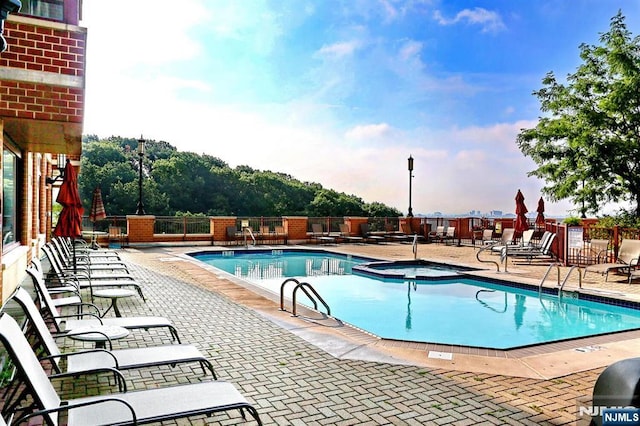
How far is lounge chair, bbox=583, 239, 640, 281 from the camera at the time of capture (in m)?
10.9

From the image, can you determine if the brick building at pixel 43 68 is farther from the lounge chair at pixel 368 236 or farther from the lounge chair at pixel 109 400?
the lounge chair at pixel 368 236

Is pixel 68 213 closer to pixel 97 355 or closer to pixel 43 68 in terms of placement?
pixel 43 68

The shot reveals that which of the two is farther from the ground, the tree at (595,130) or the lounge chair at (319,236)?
the tree at (595,130)

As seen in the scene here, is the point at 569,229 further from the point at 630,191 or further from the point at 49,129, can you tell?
the point at 49,129

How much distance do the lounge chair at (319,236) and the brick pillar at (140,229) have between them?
6.75m

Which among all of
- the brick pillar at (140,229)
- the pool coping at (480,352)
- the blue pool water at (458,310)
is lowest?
the blue pool water at (458,310)

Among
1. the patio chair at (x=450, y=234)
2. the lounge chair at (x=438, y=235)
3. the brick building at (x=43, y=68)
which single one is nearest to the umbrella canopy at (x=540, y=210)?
the patio chair at (x=450, y=234)

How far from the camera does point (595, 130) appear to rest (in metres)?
19.8

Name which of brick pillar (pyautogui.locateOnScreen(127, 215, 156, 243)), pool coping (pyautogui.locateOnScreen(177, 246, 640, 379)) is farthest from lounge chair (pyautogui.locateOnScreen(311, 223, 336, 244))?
pool coping (pyautogui.locateOnScreen(177, 246, 640, 379))

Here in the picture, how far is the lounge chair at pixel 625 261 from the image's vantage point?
35.9 ft

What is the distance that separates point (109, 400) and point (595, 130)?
21.7 meters

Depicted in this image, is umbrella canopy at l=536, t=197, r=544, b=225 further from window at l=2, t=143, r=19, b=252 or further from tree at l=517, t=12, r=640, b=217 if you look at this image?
window at l=2, t=143, r=19, b=252

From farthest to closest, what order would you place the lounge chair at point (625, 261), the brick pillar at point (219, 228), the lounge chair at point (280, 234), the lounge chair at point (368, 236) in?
the lounge chair at point (368, 236) < the lounge chair at point (280, 234) < the brick pillar at point (219, 228) < the lounge chair at point (625, 261)

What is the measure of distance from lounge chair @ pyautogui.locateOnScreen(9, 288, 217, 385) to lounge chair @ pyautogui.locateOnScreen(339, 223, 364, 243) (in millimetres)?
17181
